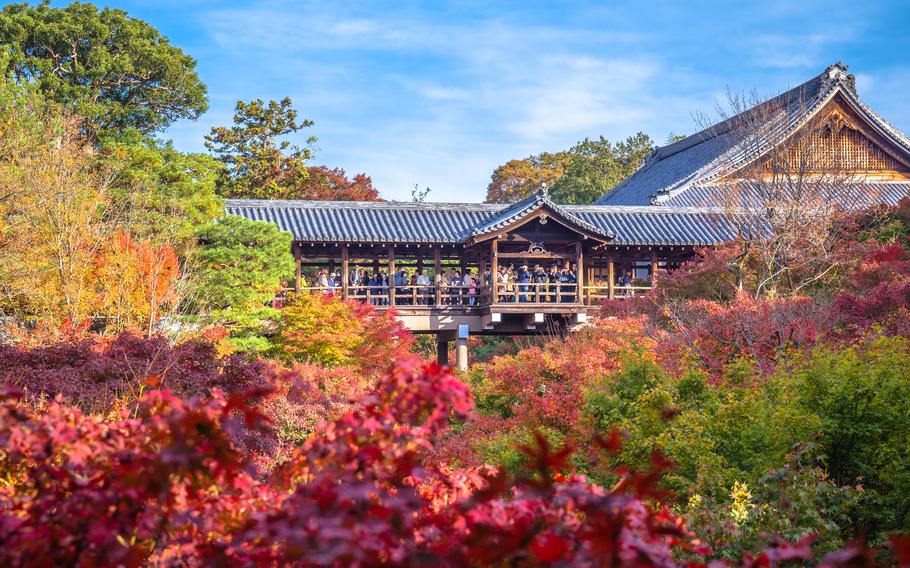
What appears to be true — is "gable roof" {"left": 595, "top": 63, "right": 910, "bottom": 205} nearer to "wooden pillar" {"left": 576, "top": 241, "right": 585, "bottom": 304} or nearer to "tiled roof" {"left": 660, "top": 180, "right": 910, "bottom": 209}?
"tiled roof" {"left": 660, "top": 180, "right": 910, "bottom": 209}

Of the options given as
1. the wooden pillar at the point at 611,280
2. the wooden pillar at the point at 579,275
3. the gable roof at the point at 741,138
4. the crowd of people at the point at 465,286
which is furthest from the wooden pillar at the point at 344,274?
the gable roof at the point at 741,138

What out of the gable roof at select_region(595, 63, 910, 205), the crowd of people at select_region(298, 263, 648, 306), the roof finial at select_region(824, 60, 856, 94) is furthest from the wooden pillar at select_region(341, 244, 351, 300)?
the roof finial at select_region(824, 60, 856, 94)

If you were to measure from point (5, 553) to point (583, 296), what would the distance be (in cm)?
2436

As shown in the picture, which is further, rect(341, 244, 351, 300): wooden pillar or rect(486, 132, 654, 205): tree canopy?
rect(486, 132, 654, 205): tree canopy

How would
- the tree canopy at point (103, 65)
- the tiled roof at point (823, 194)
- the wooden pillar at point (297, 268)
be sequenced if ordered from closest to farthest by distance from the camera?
1. the tiled roof at point (823, 194)
2. the wooden pillar at point (297, 268)
3. the tree canopy at point (103, 65)

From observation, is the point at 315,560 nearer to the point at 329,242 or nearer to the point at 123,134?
the point at 329,242

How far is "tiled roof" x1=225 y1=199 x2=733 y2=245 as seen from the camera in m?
26.4

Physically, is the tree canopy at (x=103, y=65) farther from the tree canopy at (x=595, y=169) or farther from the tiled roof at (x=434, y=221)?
the tree canopy at (x=595, y=169)

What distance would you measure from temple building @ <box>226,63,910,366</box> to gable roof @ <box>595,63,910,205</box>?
0.10 m

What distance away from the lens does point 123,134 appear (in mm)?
33656

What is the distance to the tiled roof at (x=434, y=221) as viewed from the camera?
2639 cm

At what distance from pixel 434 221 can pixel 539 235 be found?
Result: 10.8ft

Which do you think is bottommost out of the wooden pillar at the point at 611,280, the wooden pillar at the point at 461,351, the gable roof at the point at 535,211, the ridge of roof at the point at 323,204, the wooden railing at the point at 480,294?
the wooden pillar at the point at 461,351

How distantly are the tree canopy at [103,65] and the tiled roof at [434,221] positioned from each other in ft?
32.6
